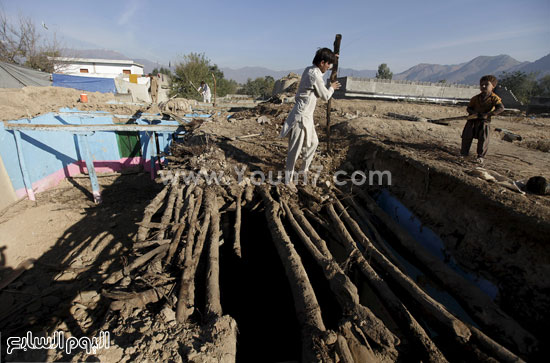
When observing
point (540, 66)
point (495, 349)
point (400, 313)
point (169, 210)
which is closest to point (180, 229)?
point (169, 210)

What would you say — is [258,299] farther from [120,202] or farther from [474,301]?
[120,202]

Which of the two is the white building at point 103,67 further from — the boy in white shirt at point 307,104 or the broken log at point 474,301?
the broken log at point 474,301

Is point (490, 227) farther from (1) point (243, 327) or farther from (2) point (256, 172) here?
(2) point (256, 172)

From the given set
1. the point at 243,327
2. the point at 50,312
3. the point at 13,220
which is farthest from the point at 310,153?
the point at 13,220

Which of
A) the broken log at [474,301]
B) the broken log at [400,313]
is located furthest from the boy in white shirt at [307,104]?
the broken log at [474,301]

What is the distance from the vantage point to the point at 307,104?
400 centimetres

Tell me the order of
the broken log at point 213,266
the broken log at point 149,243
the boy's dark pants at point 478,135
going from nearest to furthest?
the broken log at point 213,266 → the broken log at point 149,243 → the boy's dark pants at point 478,135

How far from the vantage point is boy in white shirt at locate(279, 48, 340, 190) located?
12.5 feet

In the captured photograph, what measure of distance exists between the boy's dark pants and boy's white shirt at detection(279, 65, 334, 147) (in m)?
2.80

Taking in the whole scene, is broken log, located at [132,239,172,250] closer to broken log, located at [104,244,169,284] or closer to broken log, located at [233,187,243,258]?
broken log, located at [104,244,169,284]

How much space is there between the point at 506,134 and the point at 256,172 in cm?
706

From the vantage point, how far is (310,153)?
438 cm

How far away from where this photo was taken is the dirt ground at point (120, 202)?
9.59ft

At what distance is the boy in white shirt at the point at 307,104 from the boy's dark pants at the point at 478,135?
2689 mm
